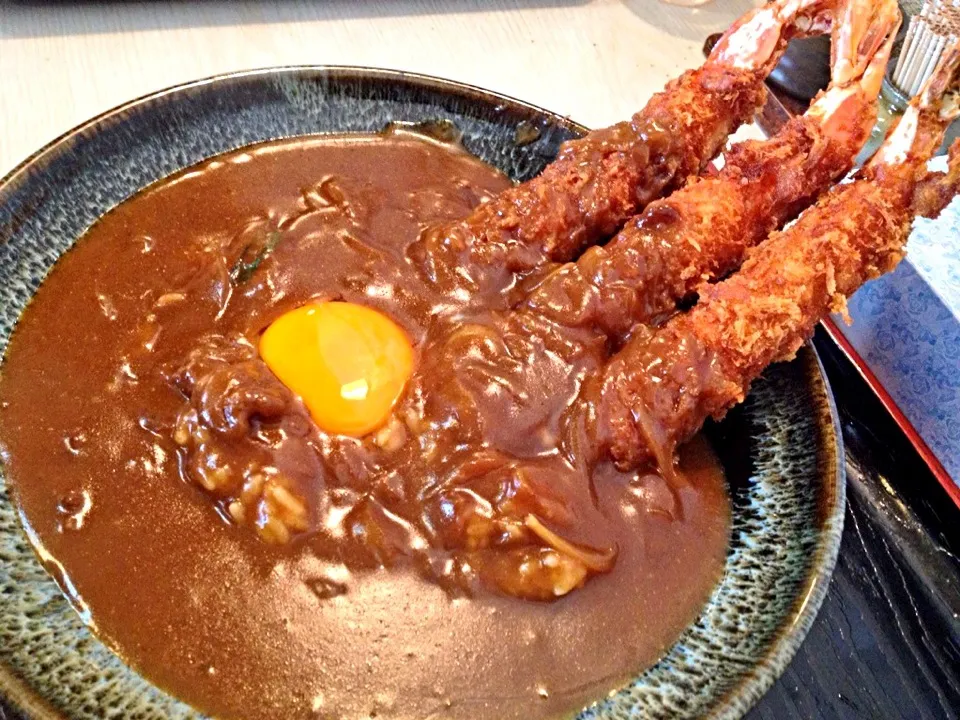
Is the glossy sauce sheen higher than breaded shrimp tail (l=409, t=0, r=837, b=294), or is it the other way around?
breaded shrimp tail (l=409, t=0, r=837, b=294)

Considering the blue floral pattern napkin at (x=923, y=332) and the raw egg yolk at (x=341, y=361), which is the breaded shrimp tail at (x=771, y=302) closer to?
the blue floral pattern napkin at (x=923, y=332)

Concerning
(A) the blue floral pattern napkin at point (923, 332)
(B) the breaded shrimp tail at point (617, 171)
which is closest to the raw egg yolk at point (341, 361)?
(B) the breaded shrimp tail at point (617, 171)

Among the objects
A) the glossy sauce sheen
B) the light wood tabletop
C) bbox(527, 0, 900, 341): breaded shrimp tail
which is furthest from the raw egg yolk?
the light wood tabletop

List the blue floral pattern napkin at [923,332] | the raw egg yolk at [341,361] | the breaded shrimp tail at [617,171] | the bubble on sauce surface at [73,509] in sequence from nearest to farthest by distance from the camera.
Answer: the bubble on sauce surface at [73,509]
the raw egg yolk at [341,361]
the breaded shrimp tail at [617,171]
the blue floral pattern napkin at [923,332]

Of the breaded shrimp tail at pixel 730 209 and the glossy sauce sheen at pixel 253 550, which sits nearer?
the glossy sauce sheen at pixel 253 550

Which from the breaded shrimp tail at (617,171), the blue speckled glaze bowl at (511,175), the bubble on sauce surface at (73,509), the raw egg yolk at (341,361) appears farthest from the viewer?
the breaded shrimp tail at (617,171)

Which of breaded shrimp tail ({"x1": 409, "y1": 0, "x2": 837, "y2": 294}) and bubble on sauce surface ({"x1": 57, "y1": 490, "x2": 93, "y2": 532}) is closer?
bubble on sauce surface ({"x1": 57, "y1": 490, "x2": 93, "y2": 532})

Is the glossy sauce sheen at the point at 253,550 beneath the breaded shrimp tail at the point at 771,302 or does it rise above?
beneath

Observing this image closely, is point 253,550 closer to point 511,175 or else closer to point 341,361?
point 341,361

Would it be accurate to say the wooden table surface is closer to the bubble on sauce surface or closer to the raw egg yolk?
the raw egg yolk
